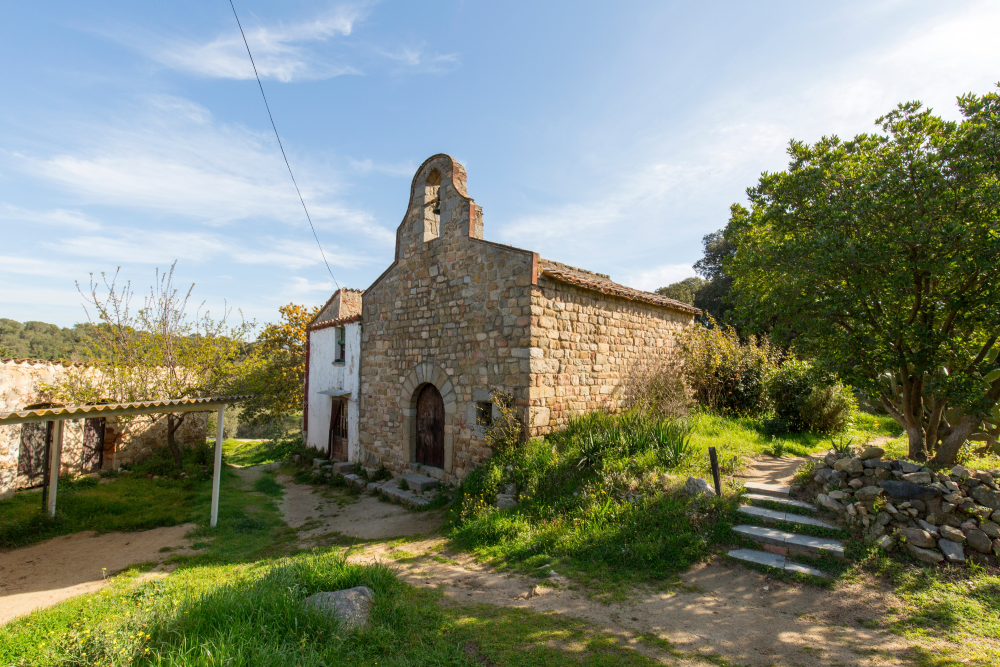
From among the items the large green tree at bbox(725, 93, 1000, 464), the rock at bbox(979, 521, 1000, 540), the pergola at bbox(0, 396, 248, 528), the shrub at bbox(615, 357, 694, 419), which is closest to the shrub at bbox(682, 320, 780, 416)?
the shrub at bbox(615, 357, 694, 419)

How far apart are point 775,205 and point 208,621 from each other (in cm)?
880

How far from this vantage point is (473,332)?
9.82m

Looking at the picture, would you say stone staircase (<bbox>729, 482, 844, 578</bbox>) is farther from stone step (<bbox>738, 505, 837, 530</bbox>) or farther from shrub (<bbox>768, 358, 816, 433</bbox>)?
shrub (<bbox>768, 358, 816, 433</bbox>)

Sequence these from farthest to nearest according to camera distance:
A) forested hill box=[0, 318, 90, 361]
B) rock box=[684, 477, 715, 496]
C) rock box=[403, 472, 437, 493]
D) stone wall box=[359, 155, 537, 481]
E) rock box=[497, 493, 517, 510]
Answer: forested hill box=[0, 318, 90, 361], rock box=[403, 472, 437, 493], stone wall box=[359, 155, 537, 481], rock box=[497, 493, 517, 510], rock box=[684, 477, 715, 496]

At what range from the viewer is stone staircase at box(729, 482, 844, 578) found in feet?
17.6

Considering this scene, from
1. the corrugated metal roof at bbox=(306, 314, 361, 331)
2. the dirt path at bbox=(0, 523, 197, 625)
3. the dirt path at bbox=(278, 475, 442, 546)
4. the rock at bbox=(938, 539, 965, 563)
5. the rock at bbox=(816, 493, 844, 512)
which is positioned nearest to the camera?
the rock at bbox=(938, 539, 965, 563)

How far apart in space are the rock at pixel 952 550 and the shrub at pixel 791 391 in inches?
235

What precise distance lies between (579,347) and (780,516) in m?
4.66

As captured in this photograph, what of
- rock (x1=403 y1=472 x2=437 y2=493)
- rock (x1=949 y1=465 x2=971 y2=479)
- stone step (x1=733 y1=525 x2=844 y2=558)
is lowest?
rock (x1=403 y1=472 x2=437 y2=493)

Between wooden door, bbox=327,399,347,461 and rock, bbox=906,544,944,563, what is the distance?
509 inches

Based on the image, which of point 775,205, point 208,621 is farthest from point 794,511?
point 208,621

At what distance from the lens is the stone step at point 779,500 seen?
6.23 m

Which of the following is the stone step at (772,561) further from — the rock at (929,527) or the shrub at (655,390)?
the shrub at (655,390)

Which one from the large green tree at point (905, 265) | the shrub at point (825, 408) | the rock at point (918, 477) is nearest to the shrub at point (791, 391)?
the shrub at point (825, 408)
